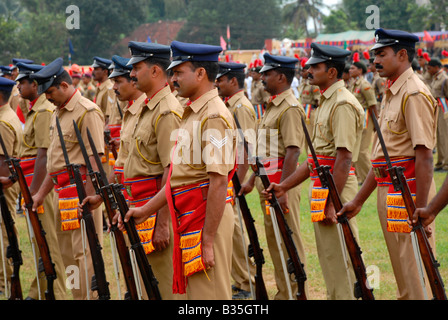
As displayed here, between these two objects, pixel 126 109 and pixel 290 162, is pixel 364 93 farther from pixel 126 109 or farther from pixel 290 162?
pixel 126 109

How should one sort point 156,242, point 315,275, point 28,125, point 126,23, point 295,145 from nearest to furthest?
point 156,242
point 295,145
point 28,125
point 315,275
point 126,23

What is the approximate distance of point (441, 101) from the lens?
1395 centimetres

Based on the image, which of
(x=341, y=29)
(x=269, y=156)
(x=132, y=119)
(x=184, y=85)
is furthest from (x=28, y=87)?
(x=341, y=29)

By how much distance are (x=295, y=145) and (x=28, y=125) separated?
8.94 ft

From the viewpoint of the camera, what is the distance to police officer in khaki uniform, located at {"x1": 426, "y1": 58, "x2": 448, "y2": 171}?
13.5 meters

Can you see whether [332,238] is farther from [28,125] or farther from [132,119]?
[28,125]

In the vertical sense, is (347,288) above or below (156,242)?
below

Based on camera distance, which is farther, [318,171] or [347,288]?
[347,288]

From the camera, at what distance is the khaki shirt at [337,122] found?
514 centimetres

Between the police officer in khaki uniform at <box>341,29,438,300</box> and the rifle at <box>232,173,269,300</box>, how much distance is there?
41.1 inches

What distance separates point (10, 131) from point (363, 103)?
23.6 ft

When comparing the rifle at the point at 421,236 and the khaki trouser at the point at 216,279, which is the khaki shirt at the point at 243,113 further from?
the khaki trouser at the point at 216,279
